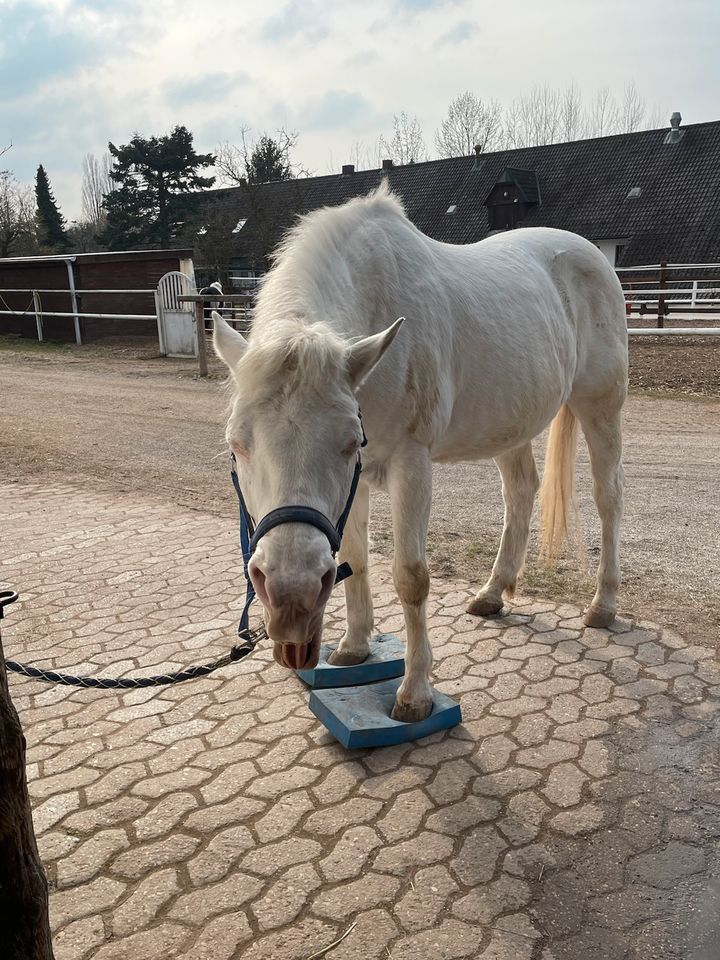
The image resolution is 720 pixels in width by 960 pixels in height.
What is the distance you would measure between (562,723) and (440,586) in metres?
1.58

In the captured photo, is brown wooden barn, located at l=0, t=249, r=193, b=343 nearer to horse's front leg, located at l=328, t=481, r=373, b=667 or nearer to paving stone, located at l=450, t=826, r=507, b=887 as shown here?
horse's front leg, located at l=328, t=481, r=373, b=667

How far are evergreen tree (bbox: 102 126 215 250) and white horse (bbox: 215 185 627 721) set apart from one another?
36574 millimetres

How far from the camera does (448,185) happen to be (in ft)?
120

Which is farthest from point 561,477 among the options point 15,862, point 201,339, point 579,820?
point 201,339

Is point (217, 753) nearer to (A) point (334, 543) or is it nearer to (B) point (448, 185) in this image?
(A) point (334, 543)

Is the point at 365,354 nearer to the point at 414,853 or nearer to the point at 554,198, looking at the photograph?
the point at 414,853

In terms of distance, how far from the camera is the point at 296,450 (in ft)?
7.05

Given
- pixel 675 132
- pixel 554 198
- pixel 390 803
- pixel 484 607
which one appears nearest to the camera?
pixel 390 803

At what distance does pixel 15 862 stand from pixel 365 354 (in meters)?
1.59

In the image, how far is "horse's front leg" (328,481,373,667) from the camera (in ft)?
11.6

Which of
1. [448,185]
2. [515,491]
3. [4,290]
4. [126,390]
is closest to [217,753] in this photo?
[515,491]

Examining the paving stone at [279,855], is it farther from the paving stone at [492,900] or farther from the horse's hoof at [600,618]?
the horse's hoof at [600,618]

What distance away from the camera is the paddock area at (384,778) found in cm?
223

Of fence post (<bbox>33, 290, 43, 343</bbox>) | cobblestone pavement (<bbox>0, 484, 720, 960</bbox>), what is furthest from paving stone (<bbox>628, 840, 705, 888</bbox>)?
fence post (<bbox>33, 290, 43, 343</bbox>)
